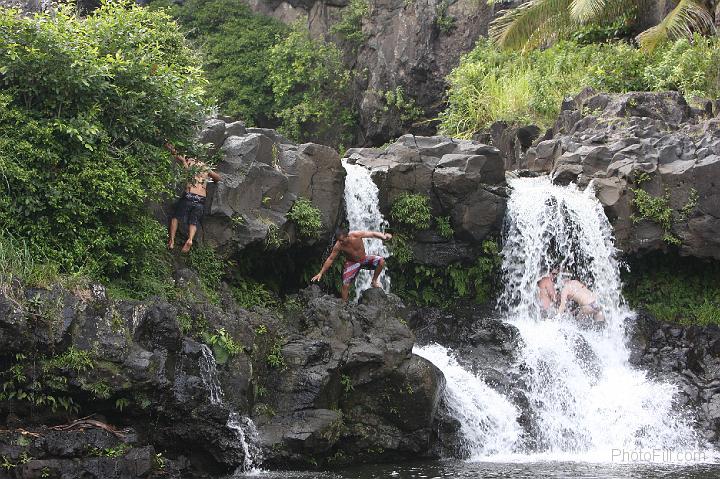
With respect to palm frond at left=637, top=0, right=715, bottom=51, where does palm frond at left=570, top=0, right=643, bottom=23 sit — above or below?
above

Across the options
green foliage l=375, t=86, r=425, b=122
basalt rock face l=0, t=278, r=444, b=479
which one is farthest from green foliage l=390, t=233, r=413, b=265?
green foliage l=375, t=86, r=425, b=122

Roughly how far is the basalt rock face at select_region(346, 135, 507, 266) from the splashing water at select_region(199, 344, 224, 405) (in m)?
6.63

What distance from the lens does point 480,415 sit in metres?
13.6

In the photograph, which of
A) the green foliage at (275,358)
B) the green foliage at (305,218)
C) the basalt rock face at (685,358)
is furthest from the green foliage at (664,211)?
the green foliage at (275,358)

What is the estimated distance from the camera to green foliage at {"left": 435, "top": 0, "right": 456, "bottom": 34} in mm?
27562

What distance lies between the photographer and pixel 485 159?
1753cm

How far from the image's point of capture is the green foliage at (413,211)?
17.1 m

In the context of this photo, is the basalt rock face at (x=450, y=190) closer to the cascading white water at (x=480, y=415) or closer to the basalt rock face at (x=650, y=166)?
the basalt rock face at (x=650, y=166)

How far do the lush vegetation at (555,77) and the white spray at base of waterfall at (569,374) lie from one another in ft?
16.3

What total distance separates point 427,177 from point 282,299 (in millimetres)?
3773

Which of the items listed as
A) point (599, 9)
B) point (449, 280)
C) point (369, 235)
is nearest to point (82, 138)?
point (369, 235)

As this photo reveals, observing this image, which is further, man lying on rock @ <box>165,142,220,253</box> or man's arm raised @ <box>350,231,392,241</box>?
man's arm raised @ <box>350,231,392,241</box>

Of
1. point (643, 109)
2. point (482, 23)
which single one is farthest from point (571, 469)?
point (482, 23)

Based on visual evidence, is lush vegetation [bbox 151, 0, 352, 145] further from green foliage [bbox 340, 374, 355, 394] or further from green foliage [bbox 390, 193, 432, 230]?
green foliage [bbox 340, 374, 355, 394]
